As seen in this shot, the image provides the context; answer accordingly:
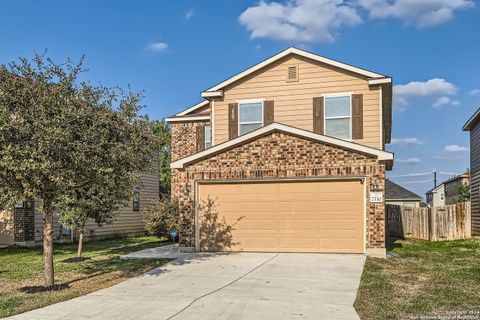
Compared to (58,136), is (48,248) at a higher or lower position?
lower

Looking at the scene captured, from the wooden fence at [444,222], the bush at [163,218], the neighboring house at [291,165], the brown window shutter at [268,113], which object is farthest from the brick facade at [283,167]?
the wooden fence at [444,222]

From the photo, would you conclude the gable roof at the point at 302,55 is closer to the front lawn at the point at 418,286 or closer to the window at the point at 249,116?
the window at the point at 249,116

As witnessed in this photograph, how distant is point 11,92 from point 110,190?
2.82 meters

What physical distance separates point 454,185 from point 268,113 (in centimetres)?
3028

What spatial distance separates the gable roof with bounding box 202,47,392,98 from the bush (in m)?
5.07

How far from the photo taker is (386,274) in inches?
396

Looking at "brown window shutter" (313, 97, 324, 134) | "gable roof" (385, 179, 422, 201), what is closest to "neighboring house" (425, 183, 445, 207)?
"gable roof" (385, 179, 422, 201)

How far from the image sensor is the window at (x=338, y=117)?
49.6ft

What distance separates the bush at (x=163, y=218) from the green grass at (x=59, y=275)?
118 inches

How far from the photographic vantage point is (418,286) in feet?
29.0

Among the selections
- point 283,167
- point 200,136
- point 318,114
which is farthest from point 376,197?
point 200,136

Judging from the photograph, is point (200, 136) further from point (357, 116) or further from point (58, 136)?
point (58, 136)

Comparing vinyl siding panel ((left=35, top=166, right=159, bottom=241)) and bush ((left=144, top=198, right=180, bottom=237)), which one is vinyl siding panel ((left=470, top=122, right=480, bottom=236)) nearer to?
bush ((left=144, top=198, right=180, bottom=237))

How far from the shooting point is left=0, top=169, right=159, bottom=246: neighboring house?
17.3 m
